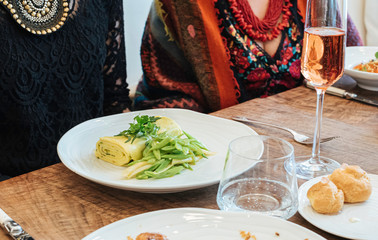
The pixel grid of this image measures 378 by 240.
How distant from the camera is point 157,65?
6.18 ft

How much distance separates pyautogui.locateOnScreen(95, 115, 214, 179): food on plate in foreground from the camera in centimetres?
88

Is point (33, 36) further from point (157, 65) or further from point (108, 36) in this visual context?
point (157, 65)

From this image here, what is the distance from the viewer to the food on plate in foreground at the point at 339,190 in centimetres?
74

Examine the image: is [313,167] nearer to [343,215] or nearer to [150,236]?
[343,215]

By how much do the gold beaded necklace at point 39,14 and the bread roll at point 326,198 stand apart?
0.98m

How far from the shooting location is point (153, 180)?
0.85 meters

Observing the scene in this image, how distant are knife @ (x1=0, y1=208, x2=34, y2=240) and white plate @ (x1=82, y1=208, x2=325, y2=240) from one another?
137 millimetres

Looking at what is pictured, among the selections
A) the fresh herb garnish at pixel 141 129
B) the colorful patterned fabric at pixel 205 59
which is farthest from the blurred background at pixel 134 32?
the fresh herb garnish at pixel 141 129

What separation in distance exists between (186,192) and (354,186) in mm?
302

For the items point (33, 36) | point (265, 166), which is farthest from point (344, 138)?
point (33, 36)

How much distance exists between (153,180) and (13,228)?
25 cm

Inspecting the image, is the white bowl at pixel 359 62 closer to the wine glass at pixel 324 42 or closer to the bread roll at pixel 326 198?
the wine glass at pixel 324 42

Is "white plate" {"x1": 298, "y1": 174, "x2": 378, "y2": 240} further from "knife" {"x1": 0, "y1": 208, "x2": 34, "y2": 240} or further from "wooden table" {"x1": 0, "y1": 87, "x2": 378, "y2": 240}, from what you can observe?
"knife" {"x1": 0, "y1": 208, "x2": 34, "y2": 240}

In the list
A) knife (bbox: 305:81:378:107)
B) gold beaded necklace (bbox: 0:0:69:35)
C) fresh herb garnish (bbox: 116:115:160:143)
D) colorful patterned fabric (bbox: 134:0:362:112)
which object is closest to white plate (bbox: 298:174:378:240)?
fresh herb garnish (bbox: 116:115:160:143)
